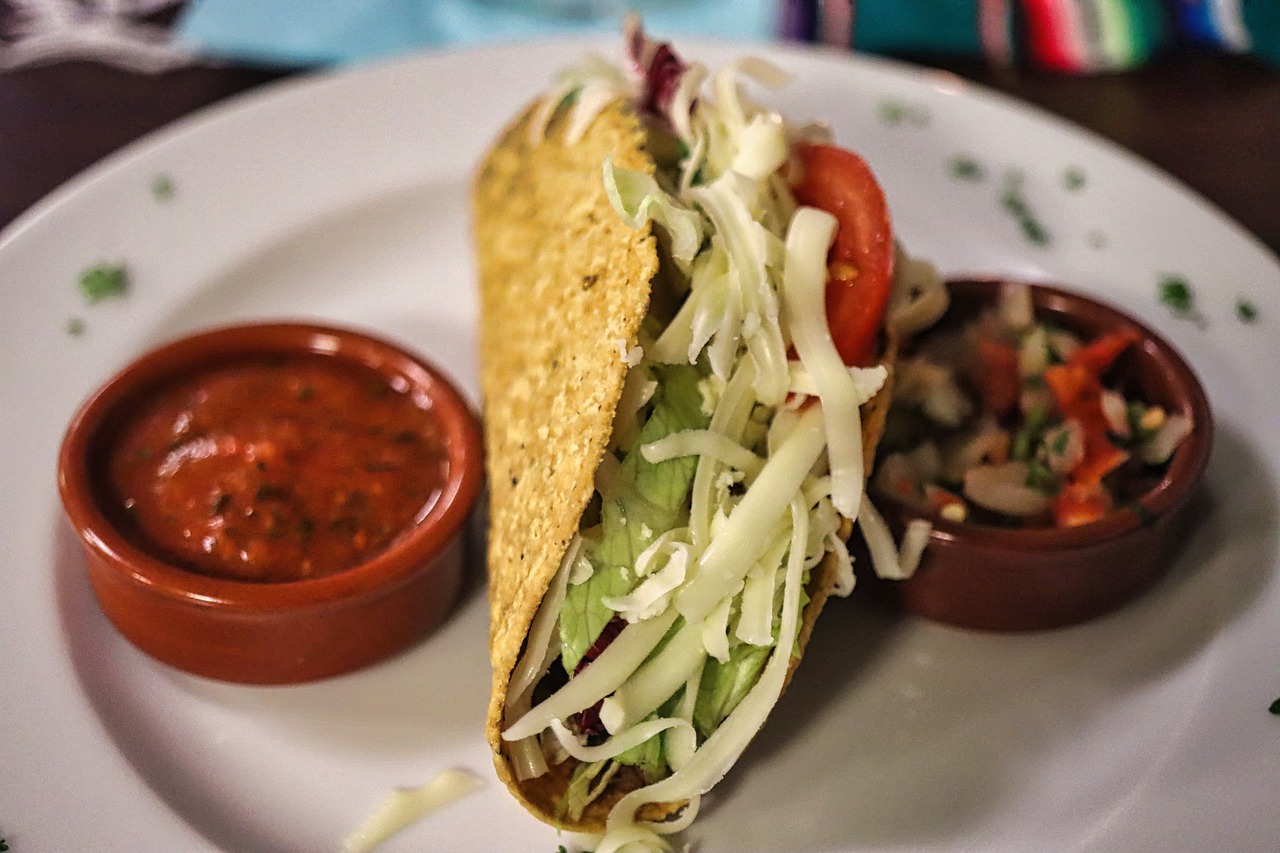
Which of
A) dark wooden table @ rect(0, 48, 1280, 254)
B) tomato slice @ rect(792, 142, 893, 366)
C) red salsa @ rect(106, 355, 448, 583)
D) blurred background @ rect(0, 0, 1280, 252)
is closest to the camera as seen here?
tomato slice @ rect(792, 142, 893, 366)

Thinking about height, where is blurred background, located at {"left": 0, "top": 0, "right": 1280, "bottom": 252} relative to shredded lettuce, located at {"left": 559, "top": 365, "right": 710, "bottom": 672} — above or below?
below

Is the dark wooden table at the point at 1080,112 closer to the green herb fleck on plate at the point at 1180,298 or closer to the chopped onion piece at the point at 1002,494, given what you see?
the green herb fleck on plate at the point at 1180,298

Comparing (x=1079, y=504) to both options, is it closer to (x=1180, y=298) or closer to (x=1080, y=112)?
(x=1180, y=298)

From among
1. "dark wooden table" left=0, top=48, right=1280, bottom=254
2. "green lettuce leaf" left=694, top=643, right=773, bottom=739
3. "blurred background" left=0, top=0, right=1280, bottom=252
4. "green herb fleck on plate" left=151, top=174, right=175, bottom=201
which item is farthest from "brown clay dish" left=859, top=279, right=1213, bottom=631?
"green herb fleck on plate" left=151, top=174, right=175, bottom=201

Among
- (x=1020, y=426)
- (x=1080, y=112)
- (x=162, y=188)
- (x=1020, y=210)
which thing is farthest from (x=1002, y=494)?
(x=162, y=188)

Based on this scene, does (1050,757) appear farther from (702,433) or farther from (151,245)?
(151,245)

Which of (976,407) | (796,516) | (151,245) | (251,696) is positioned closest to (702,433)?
(796,516)

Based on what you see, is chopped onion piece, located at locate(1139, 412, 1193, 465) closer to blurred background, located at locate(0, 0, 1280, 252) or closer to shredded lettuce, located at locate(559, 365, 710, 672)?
shredded lettuce, located at locate(559, 365, 710, 672)

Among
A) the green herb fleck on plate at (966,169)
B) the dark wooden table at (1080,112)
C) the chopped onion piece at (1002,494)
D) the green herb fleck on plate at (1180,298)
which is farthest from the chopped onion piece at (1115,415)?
the dark wooden table at (1080,112)
